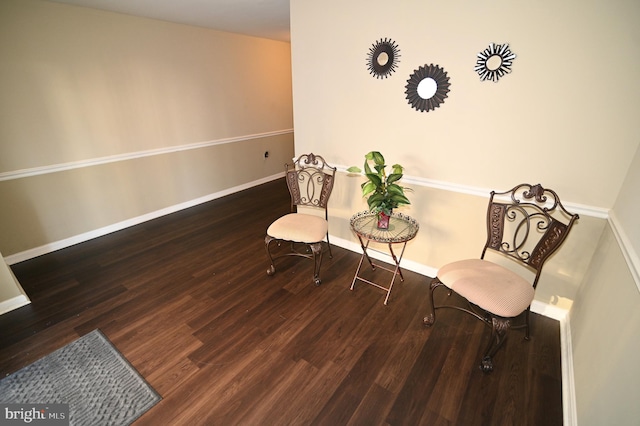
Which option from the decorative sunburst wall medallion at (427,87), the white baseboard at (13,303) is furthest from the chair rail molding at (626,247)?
the white baseboard at (13,303)

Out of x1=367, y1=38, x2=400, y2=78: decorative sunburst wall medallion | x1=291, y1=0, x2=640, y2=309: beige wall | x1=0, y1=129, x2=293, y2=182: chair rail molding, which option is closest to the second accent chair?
x1=291, y1=0, x2=640, y2=309: beige wall

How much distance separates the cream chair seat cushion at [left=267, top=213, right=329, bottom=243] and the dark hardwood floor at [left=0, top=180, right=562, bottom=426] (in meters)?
0.45

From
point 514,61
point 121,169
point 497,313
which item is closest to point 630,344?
point 497,313

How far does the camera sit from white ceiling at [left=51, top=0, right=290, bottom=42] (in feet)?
9.30

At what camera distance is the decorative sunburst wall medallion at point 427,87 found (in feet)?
7.08

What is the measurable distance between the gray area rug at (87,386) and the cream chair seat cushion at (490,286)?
1.92 meters

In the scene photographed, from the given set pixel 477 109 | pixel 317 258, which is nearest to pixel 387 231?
pixel 317 258

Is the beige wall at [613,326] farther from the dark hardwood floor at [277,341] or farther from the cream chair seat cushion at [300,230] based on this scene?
the cream chair seat cushion at [300,230]

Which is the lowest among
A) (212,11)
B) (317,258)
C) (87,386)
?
(87,386)

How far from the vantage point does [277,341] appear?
201cm

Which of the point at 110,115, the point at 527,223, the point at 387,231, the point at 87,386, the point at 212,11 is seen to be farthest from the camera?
the point at 110,115

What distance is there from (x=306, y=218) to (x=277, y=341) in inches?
43.7

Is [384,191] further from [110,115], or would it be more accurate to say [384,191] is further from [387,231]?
[110,115]

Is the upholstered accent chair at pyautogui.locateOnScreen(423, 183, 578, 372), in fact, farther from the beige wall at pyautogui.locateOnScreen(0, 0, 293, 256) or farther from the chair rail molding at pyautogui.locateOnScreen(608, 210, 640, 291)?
the beige wall at pyautogui.locateOnScreen(0, 0, 293, 256)
